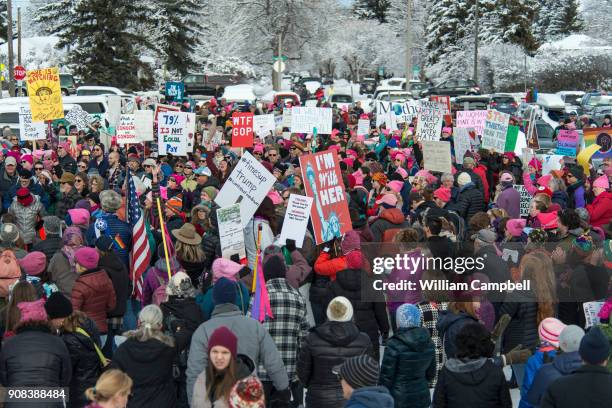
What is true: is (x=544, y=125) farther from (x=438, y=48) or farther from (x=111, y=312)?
(x=438, y=48)

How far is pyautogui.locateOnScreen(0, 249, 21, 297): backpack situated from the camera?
818cm

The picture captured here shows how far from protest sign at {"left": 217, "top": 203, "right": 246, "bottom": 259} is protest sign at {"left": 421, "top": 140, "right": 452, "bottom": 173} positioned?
232 inches

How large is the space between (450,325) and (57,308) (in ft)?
9.09

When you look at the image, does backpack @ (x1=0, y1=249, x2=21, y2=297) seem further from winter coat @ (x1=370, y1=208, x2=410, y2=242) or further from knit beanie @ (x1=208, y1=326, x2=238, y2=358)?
winter coat @ (x1=370, y1=208, x2=410, y2=242)

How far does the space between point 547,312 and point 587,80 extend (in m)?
53.8

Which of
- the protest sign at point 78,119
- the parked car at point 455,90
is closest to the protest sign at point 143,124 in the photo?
the protest sign at point 78,119

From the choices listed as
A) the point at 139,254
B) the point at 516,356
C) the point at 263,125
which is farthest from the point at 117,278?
the point at 263,125

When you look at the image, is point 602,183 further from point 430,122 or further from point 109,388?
point 109,388

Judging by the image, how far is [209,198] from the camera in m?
11.2

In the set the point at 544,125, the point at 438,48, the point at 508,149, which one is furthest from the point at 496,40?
the point at 508,149

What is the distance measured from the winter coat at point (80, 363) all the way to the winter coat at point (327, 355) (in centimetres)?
144

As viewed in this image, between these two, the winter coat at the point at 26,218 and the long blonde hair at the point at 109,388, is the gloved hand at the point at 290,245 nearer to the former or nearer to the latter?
the winter coat at the point at 26,218

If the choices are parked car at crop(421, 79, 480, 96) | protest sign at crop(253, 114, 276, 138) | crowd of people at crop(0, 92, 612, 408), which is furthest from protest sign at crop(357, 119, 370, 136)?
parked car at crop(421, 79, 480, 96)

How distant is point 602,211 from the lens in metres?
11.5
